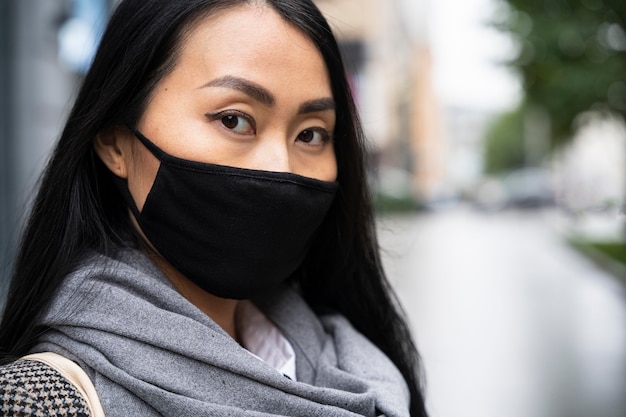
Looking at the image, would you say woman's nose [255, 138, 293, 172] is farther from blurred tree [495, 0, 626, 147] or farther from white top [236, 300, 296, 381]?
blurred tree [495, 0, 626, 147]

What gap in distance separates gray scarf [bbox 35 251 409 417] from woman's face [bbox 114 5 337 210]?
199 millimetres

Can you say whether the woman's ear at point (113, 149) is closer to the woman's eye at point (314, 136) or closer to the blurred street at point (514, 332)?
the woman's eye at point (314, 136)

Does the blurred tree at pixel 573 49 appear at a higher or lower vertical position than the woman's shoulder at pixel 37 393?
higher

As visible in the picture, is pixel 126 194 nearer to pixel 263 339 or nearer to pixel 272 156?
pixel 272 156

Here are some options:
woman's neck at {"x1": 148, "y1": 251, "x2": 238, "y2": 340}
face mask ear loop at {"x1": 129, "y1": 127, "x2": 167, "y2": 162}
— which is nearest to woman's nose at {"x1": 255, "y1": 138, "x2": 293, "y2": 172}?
face mask ear loop at {"x1": 129, "y1": 127, "x2": 167, "y2": 162}

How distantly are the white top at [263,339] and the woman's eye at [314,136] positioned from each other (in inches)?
17.2

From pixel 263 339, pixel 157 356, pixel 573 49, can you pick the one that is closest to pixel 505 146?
pixel 573 49

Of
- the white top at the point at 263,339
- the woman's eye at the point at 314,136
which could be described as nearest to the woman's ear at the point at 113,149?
the woman's eye at the point at 314,136

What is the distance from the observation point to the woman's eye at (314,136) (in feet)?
4.60

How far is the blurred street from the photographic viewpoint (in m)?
5.07

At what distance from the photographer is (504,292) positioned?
10.4 m

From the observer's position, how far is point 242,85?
49.7 inches

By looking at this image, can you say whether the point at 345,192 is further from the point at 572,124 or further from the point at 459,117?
the point at 459,117

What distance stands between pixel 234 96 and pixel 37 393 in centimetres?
59
